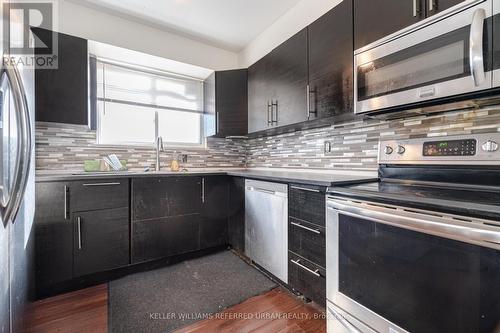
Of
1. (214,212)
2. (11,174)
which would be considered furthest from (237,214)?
(11,174)

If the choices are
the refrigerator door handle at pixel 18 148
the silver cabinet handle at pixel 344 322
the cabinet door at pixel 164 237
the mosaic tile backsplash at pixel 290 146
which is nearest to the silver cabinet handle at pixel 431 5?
the mosaic tile backsplash at pixel 290 146

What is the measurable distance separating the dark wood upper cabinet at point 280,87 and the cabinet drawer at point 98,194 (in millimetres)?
1430

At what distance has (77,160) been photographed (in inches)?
88.3

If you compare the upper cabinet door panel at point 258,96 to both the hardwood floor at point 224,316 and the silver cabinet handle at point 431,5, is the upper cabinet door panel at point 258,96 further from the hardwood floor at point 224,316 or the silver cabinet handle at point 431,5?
the hardwood floor at point 224,316

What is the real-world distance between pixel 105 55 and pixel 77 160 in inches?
44.6

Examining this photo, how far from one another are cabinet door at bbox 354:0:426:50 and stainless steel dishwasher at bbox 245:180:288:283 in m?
1.11

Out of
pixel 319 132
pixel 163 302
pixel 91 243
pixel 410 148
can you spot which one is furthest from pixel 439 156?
pixel 91 243

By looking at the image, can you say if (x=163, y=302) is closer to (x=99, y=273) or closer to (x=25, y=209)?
(x=99, y=273)

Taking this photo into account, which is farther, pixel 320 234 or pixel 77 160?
pixel 77 160

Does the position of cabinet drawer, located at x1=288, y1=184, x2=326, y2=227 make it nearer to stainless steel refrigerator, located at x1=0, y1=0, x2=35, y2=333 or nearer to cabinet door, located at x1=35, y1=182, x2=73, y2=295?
stainless steel refrigerator, located at x1=0, y1=0, x2=35, y2=333

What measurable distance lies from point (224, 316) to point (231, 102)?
2103 mm

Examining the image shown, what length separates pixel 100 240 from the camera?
1.87 meters

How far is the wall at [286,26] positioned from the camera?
208cm

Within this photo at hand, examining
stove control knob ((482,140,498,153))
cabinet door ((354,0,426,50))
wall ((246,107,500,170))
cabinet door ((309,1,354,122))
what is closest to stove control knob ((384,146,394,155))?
wall ((246,107,500,170))
